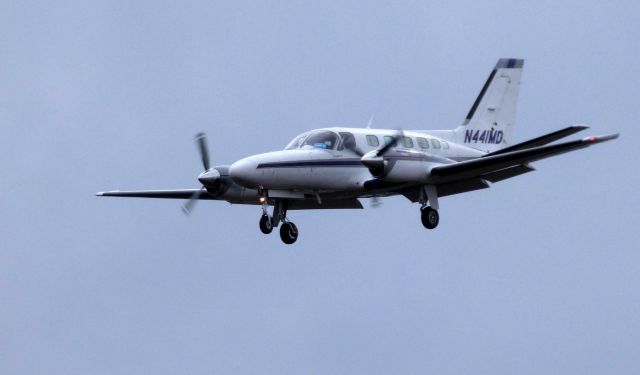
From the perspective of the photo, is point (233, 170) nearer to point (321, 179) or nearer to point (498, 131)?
A: point (321, 179)

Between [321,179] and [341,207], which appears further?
[341,207]

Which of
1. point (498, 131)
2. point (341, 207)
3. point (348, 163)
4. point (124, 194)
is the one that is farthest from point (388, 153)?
point (124, 194)

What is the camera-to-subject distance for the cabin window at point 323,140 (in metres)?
32.9

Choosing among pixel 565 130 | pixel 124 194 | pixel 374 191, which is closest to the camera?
pixel 565 130

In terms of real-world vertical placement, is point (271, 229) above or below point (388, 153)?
below

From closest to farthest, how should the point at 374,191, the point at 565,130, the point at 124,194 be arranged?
the point at 565,130 < the point at 374,191 < the point at 124,194

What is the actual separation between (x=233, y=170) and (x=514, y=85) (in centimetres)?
1039

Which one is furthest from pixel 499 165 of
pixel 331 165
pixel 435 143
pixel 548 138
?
pixel 331 165

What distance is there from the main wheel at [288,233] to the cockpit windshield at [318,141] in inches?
84.7

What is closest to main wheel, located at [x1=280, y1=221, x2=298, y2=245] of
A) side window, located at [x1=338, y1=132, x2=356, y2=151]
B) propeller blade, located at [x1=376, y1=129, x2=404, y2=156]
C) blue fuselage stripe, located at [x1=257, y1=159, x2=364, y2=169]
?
blue fuselage stripe, located at [x1=257, y1=159, x2=364, y2=169]

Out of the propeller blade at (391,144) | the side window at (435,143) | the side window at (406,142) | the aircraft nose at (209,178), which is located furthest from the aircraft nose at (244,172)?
the side window at (435,143)

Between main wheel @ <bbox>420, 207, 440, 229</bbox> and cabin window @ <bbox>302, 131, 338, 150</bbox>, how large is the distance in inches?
121

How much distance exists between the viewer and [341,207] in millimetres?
35625

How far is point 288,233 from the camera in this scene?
33.7 m
